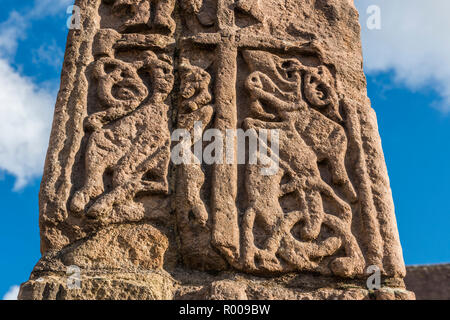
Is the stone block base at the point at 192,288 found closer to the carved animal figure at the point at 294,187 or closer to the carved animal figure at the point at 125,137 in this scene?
the carved animal figure at the point at 294,187

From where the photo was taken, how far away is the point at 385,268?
240 cm

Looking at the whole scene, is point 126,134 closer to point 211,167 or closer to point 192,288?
point 211,167

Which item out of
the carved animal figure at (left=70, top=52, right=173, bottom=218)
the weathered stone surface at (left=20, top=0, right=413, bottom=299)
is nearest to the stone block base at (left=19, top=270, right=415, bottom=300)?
the weathered stone surface at (left=20, top=0, right=413, bottom=299)

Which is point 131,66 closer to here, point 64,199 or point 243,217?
point 64,199

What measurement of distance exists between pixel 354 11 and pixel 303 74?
604 millimetres

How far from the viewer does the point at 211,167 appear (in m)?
2.50

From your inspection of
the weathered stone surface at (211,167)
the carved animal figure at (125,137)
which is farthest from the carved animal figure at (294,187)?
the carved animal figure at (125,137)

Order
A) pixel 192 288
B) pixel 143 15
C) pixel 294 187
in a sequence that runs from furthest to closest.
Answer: pixel 143 15, pixel 294 187, pixel 192 288

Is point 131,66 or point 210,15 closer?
point 131,66

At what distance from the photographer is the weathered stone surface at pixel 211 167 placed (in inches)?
92.0

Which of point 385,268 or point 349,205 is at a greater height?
point 349,205

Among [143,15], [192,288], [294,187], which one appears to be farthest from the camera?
[143,15]

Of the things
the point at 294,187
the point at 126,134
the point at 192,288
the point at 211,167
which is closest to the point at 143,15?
the point at 126,134
